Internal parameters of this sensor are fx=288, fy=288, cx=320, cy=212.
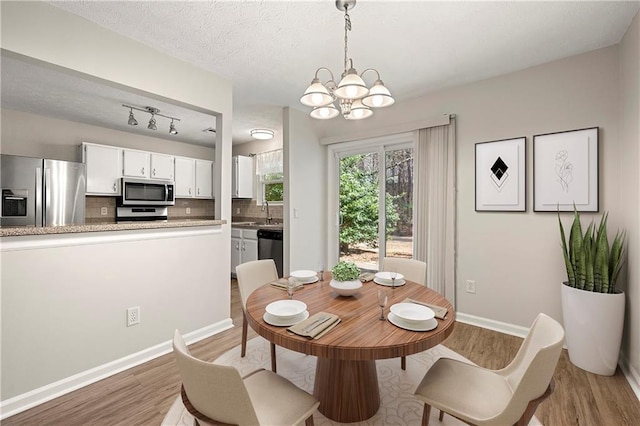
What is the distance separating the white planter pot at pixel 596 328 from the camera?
2.02 m

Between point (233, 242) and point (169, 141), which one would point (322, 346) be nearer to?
point (233, 242)

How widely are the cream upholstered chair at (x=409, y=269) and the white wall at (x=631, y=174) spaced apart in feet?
4.48

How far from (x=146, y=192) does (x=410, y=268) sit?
421cm

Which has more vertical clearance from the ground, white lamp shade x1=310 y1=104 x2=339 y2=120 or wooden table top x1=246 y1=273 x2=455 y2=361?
white lamp shade x1=310 y1=104 x2=339 y2=120

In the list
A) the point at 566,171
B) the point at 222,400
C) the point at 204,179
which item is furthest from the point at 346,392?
the point at 204,179

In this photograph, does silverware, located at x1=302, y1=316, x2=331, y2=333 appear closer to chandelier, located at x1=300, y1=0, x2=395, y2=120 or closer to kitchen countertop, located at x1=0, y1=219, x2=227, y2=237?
chandelier, located at x1=300, y1=0, x2=395, y2=120

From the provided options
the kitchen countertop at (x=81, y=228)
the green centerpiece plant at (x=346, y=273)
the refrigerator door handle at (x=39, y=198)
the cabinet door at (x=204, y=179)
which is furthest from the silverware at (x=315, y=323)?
the cabinet door at (x=204, y=179)

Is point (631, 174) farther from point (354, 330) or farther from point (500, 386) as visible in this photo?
point (354, 330)

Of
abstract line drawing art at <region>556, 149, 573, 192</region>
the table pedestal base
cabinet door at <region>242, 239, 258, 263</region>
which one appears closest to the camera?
the table pedestal base

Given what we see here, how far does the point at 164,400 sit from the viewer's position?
183 cm

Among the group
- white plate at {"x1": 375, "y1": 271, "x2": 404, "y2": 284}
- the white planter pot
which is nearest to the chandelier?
white plate at {"x1": 375, "y1": 271, "x2": 404, "y2": 284}

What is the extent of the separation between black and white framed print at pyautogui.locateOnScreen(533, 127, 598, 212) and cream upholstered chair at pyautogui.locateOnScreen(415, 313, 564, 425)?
1.67 meters

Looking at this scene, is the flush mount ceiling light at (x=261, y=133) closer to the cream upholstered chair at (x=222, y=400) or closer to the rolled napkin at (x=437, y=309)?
the rolled napkin at (x=437, y=309)

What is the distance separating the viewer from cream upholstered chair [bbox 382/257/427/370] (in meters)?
2.30
